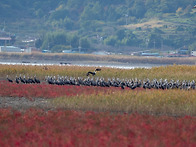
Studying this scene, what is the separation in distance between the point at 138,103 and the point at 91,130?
9.56 meters

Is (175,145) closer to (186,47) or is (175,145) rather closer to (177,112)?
(177,112)

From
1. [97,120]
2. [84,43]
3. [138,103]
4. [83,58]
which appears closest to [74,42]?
[84,43]

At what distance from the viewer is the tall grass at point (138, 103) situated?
27906 mm

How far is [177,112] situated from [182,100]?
2.32 m

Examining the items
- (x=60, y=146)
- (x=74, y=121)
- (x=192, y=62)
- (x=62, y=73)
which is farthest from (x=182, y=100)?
(x=192, y=62)

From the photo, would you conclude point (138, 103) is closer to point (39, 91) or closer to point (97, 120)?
point (97, 120)

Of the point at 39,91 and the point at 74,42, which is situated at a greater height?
the point at 74,42

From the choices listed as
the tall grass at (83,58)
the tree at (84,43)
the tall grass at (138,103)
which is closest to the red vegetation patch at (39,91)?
the tall grass at (138,103)

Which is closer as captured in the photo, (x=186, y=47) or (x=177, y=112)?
(x=177, y=112)

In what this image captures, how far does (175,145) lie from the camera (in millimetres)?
17188

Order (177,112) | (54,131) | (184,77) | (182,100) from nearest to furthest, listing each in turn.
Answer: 1. (54,131)
2. (177,112)
3. (182,100)
4. (184,77)

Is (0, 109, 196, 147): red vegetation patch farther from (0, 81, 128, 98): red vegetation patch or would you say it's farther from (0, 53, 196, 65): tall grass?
(0, 53, 196, 65): tall grass

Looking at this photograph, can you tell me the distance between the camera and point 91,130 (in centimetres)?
1969

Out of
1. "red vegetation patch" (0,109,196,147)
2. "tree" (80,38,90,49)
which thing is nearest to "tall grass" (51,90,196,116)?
"red vegetation patch" (0,109,196,147)
